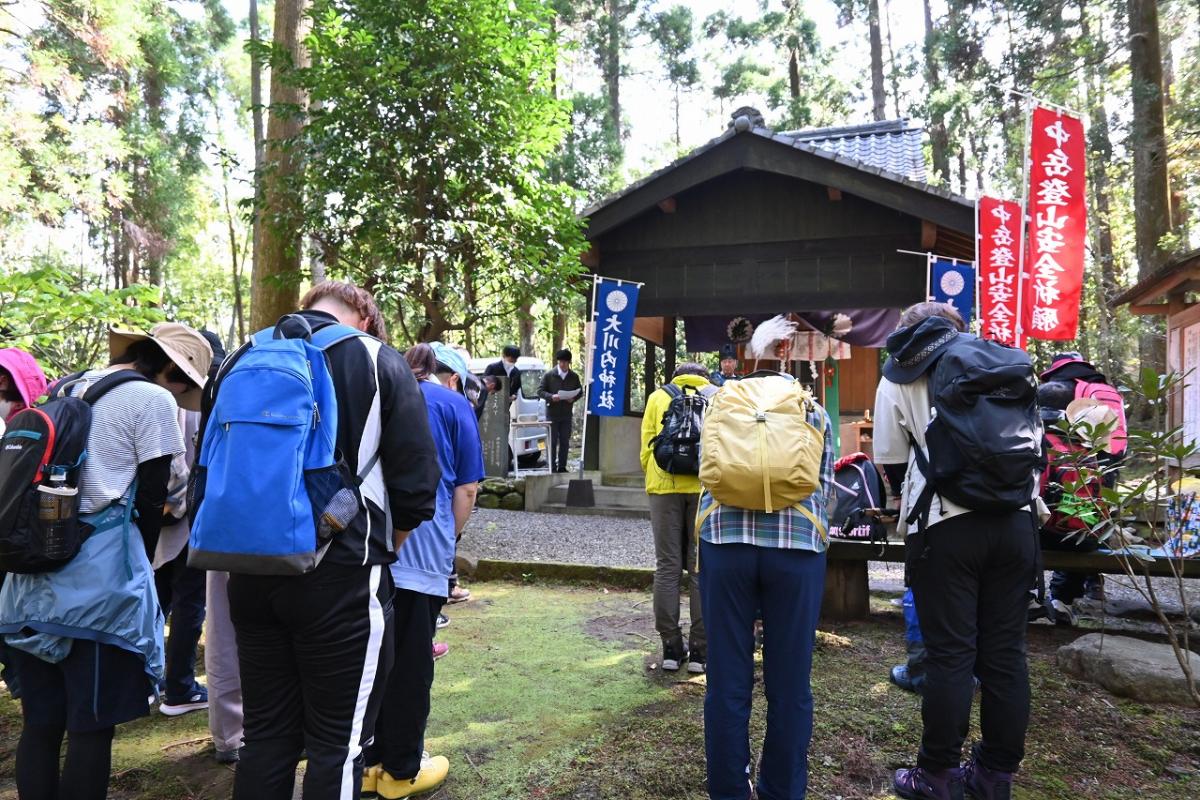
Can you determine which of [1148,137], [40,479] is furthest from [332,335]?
[1148,137]

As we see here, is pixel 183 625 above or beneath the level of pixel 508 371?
beneath

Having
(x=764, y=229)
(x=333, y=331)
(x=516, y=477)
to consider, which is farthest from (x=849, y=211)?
(x=333, y=331)

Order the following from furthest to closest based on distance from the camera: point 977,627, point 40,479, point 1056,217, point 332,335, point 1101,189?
point 1101,189
point 1056,217
point 977,627
point 40,479
point 332,335

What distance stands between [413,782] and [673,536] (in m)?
1.91

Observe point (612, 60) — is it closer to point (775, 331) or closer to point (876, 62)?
point (876, 62)

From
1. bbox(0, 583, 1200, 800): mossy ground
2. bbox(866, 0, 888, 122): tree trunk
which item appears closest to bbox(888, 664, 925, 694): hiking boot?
bbox(0, 583, 1200, 800): mossy ground

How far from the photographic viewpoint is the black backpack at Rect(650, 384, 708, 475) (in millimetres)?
3993

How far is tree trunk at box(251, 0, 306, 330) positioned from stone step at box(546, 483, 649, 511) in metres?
4.61

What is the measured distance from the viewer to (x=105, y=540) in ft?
7.93

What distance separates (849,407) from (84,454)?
11.4 meters

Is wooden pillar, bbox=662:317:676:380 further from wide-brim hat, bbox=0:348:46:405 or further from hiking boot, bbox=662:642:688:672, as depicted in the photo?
wide-brim hat, bbox=0:348:46:405

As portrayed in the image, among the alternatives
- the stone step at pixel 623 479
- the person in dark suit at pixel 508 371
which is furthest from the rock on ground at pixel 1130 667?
the person in dark suit at pixel 508 371

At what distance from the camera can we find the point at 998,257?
872cm

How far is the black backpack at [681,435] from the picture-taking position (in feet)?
13.1
